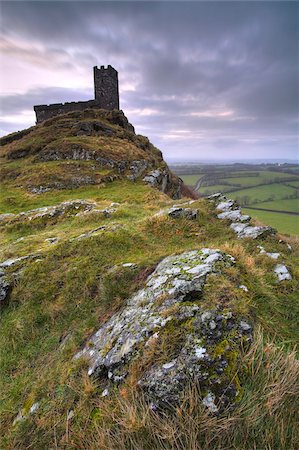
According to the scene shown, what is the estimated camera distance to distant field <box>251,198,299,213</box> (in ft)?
349

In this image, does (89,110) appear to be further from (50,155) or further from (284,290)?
(284,290)

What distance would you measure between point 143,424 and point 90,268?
5179 mm

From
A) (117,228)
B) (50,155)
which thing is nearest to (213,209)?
(117,228)

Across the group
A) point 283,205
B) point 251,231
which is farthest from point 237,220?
point 283,205

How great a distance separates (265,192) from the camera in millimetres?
135500

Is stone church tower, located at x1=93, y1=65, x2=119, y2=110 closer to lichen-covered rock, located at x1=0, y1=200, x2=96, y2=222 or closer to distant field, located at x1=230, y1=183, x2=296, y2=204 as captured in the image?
lichen-covered rock, located at x1=0, y1=200, x2=96, y2=222

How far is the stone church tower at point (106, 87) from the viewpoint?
136 feet

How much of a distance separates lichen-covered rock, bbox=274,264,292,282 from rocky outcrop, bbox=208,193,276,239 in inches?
92.7

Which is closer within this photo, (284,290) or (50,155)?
(284,290)

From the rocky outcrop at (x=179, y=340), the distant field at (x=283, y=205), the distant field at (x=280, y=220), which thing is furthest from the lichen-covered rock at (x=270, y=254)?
the distant field at (x=283, y=205)

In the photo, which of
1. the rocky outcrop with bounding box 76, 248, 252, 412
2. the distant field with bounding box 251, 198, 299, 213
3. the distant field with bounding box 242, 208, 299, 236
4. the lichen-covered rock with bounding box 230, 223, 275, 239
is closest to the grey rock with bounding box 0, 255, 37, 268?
the rocky outcrop with bounding box 76, 248, 252, 412

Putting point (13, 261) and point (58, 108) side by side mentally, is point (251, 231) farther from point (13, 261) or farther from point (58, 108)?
point (58, 108)

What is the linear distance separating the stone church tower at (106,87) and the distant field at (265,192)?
9044 centimetres

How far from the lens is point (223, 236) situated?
10406 millimetres
